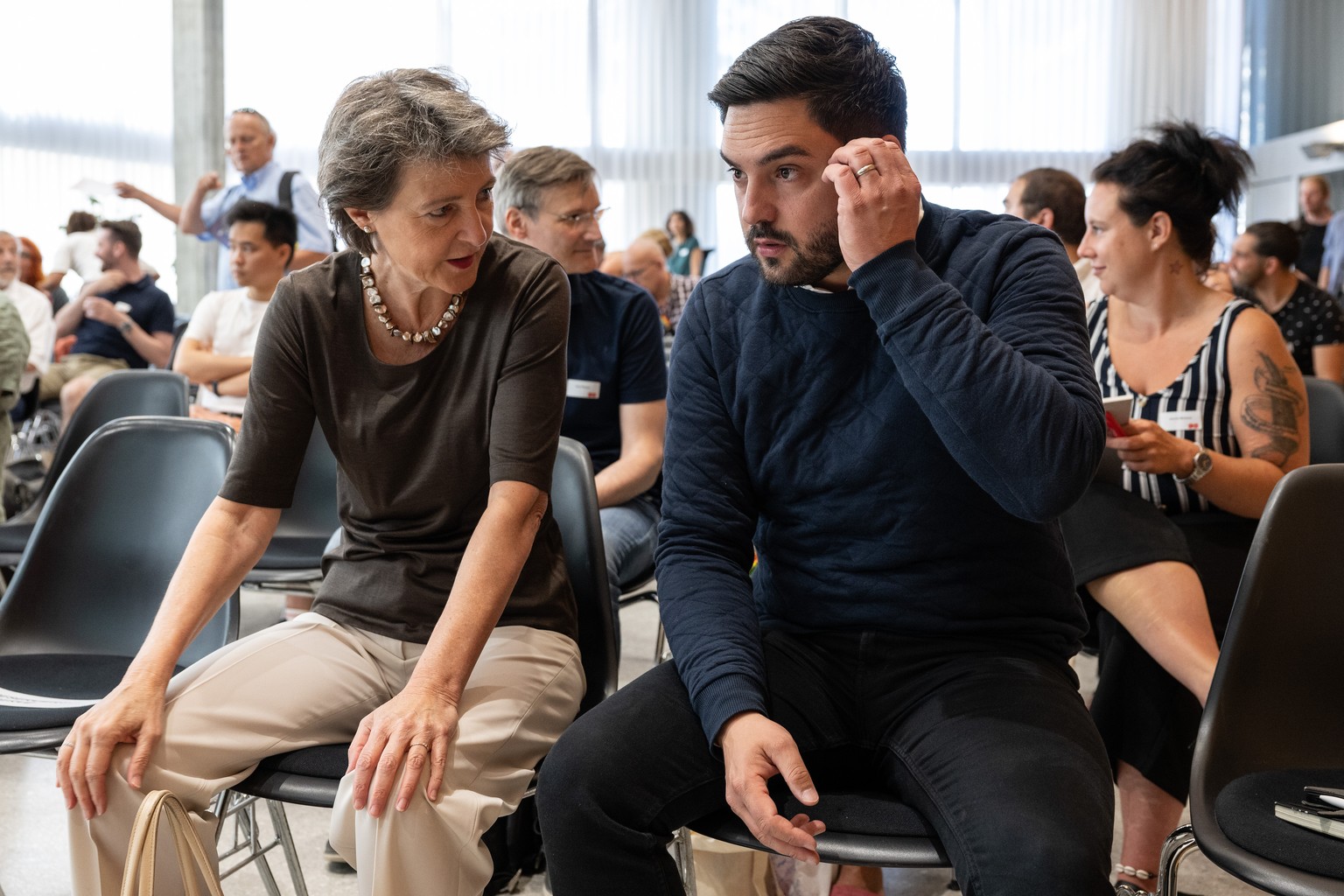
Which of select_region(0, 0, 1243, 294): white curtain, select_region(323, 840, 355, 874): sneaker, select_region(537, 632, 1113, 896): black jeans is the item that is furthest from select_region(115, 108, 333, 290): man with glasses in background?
select_region(0, 0, 1243, 294): white curtain

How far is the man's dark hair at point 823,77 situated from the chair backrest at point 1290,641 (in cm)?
67

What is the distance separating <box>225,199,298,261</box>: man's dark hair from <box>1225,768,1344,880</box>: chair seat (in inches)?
127

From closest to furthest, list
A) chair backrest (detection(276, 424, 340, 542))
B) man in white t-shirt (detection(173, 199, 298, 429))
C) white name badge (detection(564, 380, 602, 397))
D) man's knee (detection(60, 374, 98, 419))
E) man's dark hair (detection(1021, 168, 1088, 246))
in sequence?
white name badge (detection(564, 380, 602, 397)), chair backrest (detection(276, 424, 340, 542)), man's dark hair (detection(1021, 168, 1088, 246)), man in white t-shirt (detection(173, 199, 298, 429)), man's knee (detection(60, 374, 98, 419))

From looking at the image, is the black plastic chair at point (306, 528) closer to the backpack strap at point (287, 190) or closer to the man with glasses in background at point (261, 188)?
the man with glasses in background at point (261, 188)

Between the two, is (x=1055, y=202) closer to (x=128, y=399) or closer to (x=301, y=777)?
(x=128, y=399)

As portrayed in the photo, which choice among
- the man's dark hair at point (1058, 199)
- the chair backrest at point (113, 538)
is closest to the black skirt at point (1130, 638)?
the chair backrest at point (113, 538)

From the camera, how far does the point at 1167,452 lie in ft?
6.05

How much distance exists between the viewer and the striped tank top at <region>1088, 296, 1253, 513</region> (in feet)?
6.59

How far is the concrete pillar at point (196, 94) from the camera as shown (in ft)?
26.8

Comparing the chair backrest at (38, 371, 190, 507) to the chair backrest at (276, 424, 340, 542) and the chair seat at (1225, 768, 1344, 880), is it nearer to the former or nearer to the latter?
the chair backrest at (276, 424, 340, 542)

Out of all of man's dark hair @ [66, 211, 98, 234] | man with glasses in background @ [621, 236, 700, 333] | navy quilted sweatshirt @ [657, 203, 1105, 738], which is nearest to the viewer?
navy quilted sweatshirt @ [657, 203, 1105, 738]

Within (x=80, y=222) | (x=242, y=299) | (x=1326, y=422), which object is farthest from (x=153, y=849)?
(x=80, y=222)

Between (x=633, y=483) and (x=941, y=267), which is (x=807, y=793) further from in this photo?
(x=633, y=483)

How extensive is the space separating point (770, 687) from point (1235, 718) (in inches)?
22.1
